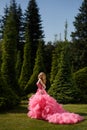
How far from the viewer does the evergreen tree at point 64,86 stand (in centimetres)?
2173

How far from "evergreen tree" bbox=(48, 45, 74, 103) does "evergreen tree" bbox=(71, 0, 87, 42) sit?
26507mm

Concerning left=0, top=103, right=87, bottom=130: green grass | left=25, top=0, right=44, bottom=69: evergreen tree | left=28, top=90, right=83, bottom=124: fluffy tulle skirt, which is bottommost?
left=0, top=103, right=87, bottom=130: green grass

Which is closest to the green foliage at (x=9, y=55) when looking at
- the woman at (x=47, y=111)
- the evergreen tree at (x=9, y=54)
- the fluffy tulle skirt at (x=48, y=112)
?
the evergreen tree at (x=9, y=54)

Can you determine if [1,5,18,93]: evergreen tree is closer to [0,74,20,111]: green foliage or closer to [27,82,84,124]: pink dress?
[0,74,20,111]: green foliage

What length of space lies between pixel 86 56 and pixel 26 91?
753 inches

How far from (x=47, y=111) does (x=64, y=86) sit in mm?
8187

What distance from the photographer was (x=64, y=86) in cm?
2217

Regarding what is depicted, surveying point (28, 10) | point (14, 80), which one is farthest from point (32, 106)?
point (28, 10)

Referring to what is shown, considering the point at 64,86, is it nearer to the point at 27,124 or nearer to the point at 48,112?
the point at 48,112

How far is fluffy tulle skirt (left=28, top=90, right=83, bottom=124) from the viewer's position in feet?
44.4

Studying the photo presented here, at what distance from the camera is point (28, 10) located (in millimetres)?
42031

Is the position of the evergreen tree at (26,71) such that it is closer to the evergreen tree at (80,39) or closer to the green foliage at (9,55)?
the green foliage at (9,55)

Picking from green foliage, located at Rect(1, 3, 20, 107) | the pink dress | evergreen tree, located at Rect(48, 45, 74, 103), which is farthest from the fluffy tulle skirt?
evergreen tree, located at Rect(48, 45, 74, 103)

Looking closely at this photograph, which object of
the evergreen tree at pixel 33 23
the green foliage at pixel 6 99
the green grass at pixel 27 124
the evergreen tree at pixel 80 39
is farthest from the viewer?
the evergreen tree at pixel 80 39
